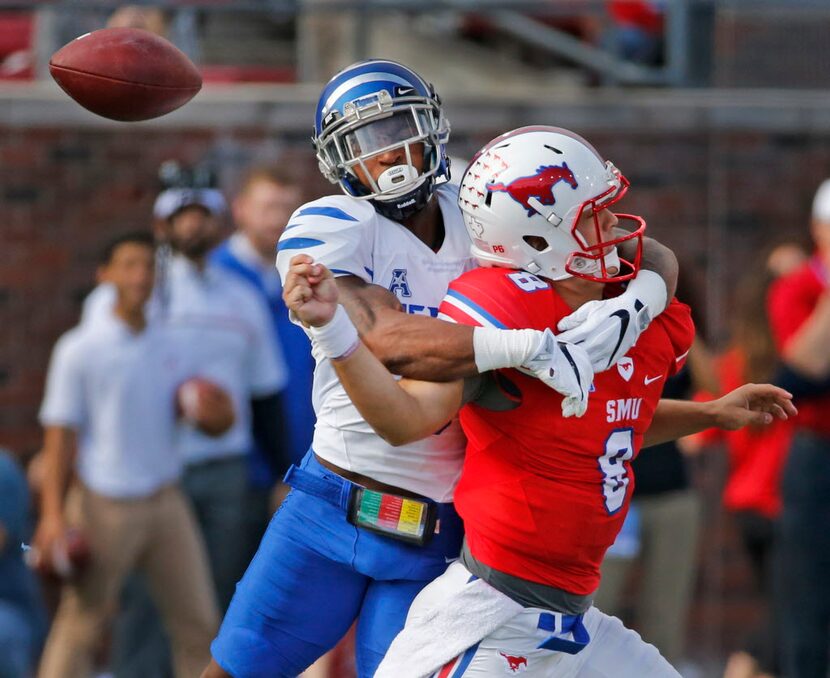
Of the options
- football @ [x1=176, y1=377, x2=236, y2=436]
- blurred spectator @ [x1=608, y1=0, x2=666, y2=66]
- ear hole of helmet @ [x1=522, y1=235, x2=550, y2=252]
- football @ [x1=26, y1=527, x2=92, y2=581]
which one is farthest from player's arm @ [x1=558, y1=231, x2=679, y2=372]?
blurred spectator @ [x1=608, y1=0, x2=666, y2=66]

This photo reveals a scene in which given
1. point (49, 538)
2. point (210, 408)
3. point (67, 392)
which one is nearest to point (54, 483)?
point (49, 538)

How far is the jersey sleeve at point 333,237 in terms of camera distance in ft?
11.7

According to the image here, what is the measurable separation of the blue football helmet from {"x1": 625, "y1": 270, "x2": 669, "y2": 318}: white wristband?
53 centimetres

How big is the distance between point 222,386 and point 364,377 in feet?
10.3

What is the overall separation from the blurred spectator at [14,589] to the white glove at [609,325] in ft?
7.68

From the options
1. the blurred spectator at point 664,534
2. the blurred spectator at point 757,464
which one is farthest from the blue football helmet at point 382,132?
the blurred spectator at point 757,464

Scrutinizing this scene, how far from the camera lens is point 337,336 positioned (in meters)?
3.20

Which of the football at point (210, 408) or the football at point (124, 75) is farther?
the football at point (210, 408)

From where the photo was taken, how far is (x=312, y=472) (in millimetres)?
3881

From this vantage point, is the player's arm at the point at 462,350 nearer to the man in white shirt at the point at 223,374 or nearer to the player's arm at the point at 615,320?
the player's arm at the point at 615,320

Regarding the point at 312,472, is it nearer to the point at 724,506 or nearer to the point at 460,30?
the point at 724,506

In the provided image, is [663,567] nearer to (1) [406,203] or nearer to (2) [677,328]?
(2) [677,328]

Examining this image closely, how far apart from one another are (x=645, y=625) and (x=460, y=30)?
3944 mm

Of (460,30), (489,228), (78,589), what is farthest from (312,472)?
(460,30)
